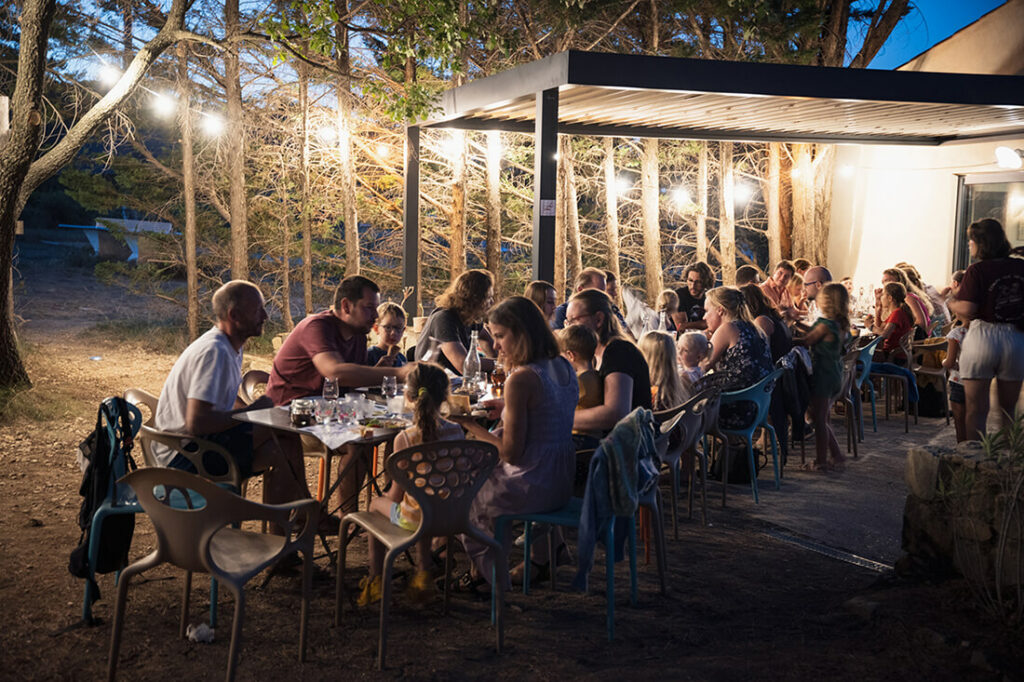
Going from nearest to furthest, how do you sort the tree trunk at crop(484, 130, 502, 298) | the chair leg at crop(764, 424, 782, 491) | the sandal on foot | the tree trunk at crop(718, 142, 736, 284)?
1. the sandal on foot
2. the chair leg at crop(764, 424, 782, 491)
3. the tree trunk at crop(484, 130, 502, 298)
4. the tree trunk at crop(718, 142, 736, 284)

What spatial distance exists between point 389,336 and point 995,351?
12.6 feet

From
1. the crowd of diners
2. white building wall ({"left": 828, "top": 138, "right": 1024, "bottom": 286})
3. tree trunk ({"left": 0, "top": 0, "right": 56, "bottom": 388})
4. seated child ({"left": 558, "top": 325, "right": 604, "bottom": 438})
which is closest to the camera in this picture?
the crowd of diners

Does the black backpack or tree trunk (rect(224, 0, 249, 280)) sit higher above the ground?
tree trunk (rect(224, 0, 249, 280))

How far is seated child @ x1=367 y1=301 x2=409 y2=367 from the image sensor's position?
6.17 meters

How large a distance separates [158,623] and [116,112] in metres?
7.20

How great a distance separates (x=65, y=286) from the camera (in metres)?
22.8

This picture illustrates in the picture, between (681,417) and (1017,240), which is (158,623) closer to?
(681,417)

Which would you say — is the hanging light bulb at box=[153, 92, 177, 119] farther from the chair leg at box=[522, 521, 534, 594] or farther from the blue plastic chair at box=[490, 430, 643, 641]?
the blue plastic chair at box=[490, 430, 643, 641]

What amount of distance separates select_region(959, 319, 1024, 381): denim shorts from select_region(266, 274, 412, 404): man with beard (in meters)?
3.67

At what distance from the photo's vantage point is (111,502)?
414cm

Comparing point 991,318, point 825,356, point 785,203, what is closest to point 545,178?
point 825,356

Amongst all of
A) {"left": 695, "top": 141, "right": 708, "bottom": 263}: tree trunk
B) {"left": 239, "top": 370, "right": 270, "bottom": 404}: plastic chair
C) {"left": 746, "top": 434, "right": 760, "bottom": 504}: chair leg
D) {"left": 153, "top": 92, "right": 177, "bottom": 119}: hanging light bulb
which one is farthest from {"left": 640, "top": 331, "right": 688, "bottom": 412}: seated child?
{"left": 695, "top": 141, "right": 708, "bottom": 263}: tree trunk

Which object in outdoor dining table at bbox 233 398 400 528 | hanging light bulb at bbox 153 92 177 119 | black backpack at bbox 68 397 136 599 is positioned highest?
hanging light bulb at bbox 153 92 177 119

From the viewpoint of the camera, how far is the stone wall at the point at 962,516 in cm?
412
